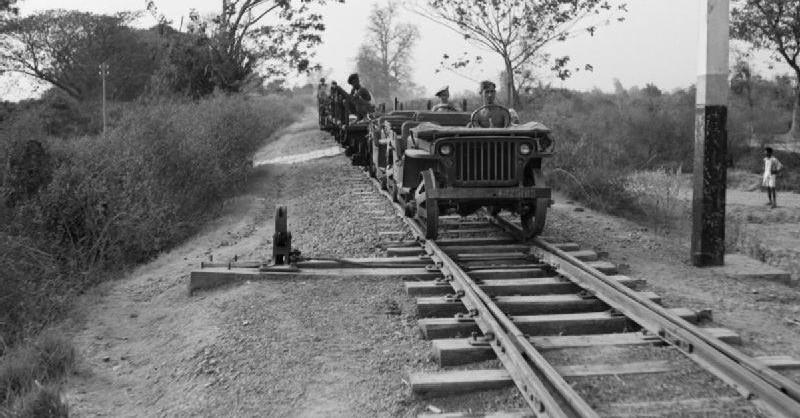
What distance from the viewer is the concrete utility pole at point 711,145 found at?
8.18 meters

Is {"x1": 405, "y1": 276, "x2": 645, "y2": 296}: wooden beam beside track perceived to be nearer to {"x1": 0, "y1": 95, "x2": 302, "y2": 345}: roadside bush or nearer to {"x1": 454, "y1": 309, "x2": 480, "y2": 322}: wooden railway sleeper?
{"x1": 454, "y1": 309, "x2": 480, "y2": 322}: wooden railway sleeper

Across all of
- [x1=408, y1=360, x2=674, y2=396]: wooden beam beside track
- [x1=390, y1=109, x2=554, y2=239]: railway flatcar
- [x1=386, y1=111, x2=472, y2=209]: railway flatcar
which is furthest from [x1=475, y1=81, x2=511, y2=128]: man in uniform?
[x1=408, y1=360, x2=674, y2=396]: wooden beam beside track

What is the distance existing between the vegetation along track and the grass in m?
2.36

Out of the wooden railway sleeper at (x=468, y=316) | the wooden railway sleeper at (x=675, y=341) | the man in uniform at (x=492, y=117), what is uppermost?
the man in uniform at (x=492, y=117)

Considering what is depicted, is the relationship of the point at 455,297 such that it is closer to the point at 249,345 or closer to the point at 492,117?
the point at 249,345

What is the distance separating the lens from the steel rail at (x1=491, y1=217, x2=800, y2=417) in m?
4.20

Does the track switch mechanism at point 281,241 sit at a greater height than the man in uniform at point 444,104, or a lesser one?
lesser

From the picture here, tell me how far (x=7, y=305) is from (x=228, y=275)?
6.99 feet

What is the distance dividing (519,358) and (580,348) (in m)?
0.76

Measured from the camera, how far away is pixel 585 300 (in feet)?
20.9

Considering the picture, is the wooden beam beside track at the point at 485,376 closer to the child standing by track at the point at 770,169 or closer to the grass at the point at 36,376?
the grass at the point at 36,376

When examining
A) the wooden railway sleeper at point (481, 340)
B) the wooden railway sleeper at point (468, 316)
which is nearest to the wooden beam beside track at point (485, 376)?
the wooden railway sleeper at point (481, 340)

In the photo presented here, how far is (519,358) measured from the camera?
15.5ft

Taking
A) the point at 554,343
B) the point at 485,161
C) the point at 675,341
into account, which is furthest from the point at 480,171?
the point at 675,341
